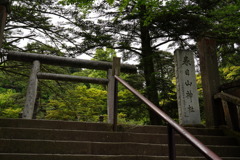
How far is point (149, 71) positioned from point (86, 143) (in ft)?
20.5

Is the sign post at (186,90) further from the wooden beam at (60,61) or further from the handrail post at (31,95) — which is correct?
the handrail post at (31,95)

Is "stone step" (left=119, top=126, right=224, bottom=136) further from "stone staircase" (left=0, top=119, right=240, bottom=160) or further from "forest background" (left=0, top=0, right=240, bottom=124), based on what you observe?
"forest background" (left=0, top=0, right=240, bottom=124)

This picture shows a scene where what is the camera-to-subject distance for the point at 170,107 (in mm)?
8164

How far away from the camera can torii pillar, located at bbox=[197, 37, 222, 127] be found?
4.55m

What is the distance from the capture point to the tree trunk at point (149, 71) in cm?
745

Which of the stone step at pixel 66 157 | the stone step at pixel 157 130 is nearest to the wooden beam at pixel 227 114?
the stone step at pixel 157 130

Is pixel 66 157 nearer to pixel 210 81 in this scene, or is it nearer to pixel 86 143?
pixel 86 143

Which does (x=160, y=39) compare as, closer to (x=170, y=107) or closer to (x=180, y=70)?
(x=170, y=107)

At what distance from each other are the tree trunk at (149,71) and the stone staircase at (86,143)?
11.9 ft

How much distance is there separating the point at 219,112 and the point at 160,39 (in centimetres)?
594

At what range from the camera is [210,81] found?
4.71 m

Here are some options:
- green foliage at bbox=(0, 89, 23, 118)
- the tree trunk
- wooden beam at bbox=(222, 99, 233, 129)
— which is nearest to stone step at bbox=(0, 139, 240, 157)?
wooden beam at bbox=(222, 99, 233, 129)

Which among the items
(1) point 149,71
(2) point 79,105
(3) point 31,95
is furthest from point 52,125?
(2) point 79,105

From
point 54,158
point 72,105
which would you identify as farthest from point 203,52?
point 72,105
